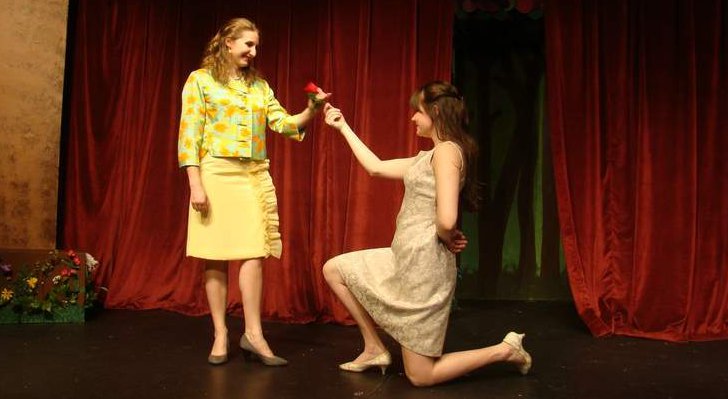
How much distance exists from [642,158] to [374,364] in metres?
2.05

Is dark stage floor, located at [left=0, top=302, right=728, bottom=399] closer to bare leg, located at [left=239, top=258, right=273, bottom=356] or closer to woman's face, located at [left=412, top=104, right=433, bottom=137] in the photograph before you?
bare leg, located at [left=239, top=258, right=273, bottom=356]

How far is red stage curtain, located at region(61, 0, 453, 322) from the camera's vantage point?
4375mm

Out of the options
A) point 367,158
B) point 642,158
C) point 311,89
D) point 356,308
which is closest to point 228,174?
point 311,89

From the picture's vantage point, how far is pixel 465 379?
300cm

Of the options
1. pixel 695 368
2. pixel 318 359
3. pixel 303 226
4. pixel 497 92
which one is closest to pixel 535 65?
pixel 497 92

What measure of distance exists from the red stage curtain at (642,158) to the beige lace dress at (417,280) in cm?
158

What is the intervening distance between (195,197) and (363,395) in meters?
1.04

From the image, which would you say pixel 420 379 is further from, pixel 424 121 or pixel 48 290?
pixel 48 290

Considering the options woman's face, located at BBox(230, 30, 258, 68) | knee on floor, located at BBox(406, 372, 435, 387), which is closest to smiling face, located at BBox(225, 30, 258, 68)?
woman's face, located at BBox(230, 30, 258, 68)

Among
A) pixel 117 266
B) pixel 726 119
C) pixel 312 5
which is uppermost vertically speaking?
pixel 312 5

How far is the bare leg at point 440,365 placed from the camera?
2.82 metres

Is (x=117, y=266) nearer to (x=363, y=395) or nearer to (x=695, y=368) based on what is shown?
(x=363, y=395)

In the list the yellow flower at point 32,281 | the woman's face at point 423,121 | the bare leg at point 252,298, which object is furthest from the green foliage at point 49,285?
the woman's face at point 423,121

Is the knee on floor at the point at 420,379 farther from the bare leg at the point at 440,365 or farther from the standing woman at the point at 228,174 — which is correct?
the standing woman at the point at 228,174
